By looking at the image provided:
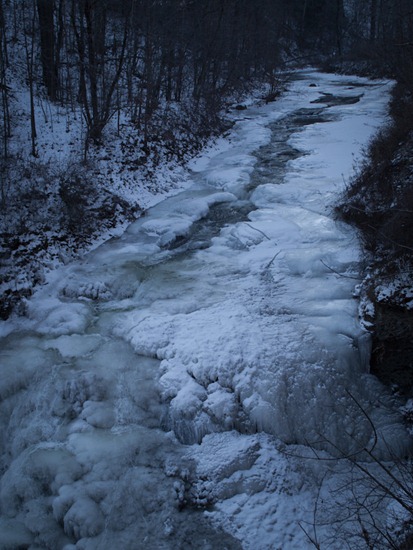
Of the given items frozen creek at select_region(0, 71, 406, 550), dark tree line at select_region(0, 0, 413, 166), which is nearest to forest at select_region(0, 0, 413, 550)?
frozen creek at select_region(0, 71, 406, 550)

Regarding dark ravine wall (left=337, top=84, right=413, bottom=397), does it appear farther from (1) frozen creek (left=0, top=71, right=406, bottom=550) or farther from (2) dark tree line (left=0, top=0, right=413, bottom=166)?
(2) dark tree line (left=0, top=0, right=413, bottom=166)

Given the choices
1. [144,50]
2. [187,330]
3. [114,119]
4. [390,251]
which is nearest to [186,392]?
[187,330]

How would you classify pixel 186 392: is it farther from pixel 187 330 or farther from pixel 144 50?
pixel 144 50

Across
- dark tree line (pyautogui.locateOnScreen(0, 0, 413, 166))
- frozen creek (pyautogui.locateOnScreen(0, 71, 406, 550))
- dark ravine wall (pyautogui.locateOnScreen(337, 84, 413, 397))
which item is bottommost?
frozen creek (pyautogui.locateOnScreen(0, 71, 406, 550))

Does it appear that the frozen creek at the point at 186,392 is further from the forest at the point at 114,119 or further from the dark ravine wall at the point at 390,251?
the forest at the point at 114,119

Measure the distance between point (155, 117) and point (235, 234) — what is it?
725 cm

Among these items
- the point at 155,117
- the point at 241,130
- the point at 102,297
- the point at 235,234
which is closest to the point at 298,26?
the point at 241,130

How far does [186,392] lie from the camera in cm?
534

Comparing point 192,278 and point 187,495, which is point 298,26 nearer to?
point 192,278

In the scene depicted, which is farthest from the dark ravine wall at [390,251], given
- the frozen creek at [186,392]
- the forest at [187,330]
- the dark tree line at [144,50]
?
the dark tree line at [144,50]

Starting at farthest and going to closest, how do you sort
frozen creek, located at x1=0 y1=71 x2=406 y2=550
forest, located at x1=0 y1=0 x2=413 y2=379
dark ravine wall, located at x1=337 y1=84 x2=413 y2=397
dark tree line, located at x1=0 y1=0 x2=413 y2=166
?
dark tree line, located at x1=0 y1=0 x2=413 y2=166 < forest, located at x1=0 y1=0 x2=413 y2=379 < dark ravine wall, located at x1=337 y1=84 x2=413 y2=397 < frozen creek, located at x1=0 y1=71 x2=406 y2=550

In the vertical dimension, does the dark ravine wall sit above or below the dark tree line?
below

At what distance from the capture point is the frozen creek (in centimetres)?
411

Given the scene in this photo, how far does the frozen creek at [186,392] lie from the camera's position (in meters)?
4.11
